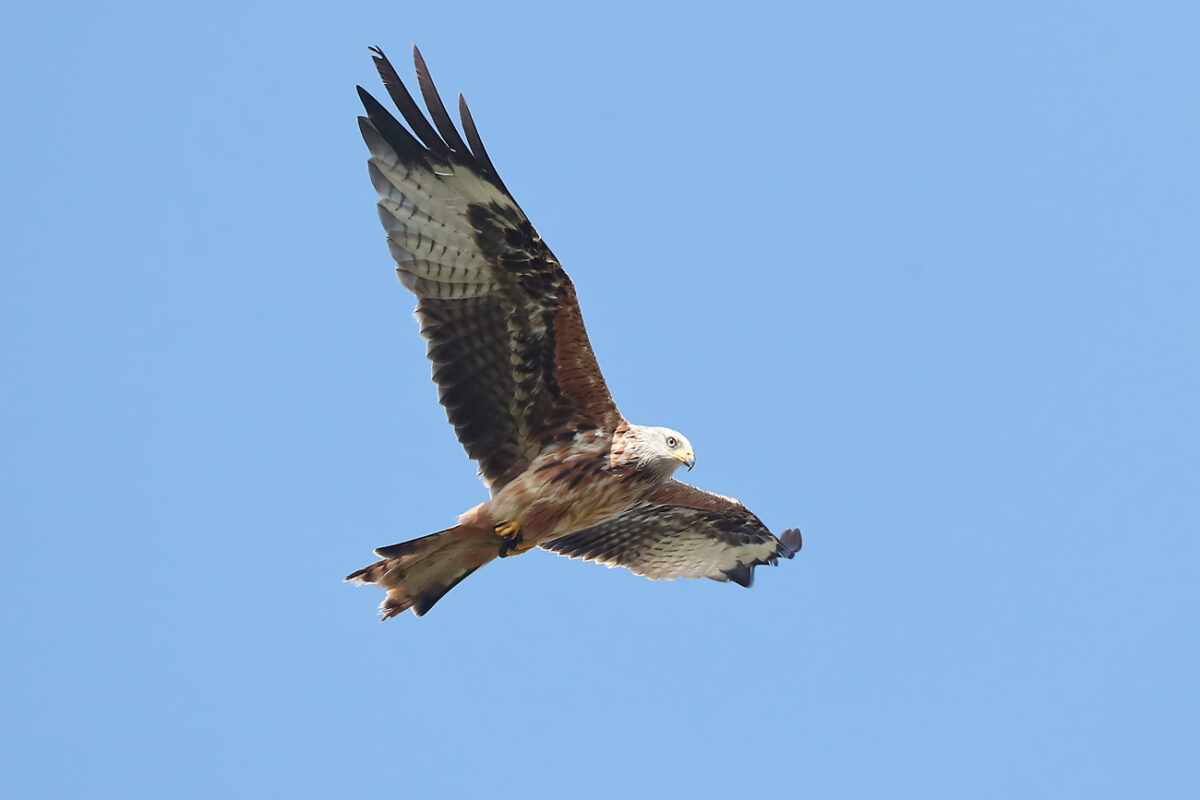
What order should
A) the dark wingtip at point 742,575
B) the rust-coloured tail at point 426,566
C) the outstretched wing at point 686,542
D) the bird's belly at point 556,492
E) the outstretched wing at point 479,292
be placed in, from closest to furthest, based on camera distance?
the outstretched wing at point 479,292, the rust-coloured tail at point 426,566, the bird's belly at point 556,492, the outstretched wing at point 686,542, the dark wingtip at point 742,575

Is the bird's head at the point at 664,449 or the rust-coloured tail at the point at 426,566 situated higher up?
the bird's head at the point at 664,449

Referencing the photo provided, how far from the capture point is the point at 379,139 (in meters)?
9.09

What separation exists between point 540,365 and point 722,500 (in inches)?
107

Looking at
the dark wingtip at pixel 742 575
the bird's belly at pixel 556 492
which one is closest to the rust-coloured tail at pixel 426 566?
the bird's belly at pixel 556 492

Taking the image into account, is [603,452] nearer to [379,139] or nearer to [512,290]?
[512,290]

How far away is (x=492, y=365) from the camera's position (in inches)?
380

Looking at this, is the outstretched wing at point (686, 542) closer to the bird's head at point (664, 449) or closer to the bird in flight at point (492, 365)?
the bird in flight at point (492, 365)

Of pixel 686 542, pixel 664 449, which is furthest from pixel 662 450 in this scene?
pixel 686 542

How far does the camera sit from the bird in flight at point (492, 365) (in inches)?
361

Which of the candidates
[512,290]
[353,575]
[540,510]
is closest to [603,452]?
[540,510]

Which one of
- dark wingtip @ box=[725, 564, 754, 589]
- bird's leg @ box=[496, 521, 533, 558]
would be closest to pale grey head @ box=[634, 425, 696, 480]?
bird's leg @ box=[496, 521, 533, 558]

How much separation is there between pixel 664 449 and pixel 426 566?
1.87m

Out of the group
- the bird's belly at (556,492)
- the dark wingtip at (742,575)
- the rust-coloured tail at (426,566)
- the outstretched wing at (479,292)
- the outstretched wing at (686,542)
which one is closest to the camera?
the outstretched wing at (479,292)

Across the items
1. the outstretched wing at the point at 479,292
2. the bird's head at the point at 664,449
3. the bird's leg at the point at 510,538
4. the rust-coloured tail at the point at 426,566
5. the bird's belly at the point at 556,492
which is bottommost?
the rust-coloured tail at the point at 426,566
